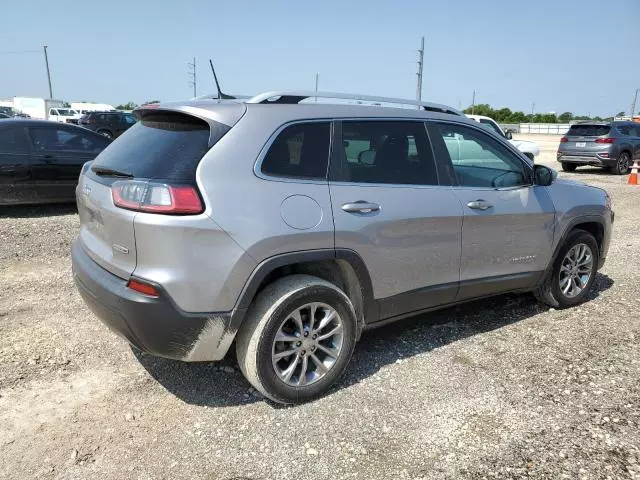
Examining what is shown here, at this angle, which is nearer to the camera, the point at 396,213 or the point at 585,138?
the point at 396,213

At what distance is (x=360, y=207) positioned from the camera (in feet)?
10.5

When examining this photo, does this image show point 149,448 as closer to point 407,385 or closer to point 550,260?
point 407,385

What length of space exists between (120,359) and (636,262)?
585 centimetres

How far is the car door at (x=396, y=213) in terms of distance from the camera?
322cm

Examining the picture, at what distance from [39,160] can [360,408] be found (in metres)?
6.71

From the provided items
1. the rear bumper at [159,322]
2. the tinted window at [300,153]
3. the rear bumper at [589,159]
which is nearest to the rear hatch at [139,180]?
the rear bumper at [159,322]

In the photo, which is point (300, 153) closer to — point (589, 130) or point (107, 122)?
point (589, 130)

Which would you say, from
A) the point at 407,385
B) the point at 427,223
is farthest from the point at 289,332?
the point at 427,223

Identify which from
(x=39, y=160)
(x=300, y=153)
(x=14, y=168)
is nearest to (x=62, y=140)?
(x=39, y=160)

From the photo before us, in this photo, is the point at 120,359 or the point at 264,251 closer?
the point at 264,251

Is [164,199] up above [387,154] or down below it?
below

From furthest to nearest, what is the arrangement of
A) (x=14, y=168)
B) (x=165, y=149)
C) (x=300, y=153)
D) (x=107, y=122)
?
(x=107, y=122) → (x=14, y=168) → (x=300, y=153) → (x=165, y=149)

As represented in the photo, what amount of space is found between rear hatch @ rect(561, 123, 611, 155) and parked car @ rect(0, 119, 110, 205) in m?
14.0

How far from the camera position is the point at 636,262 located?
6.43 m
